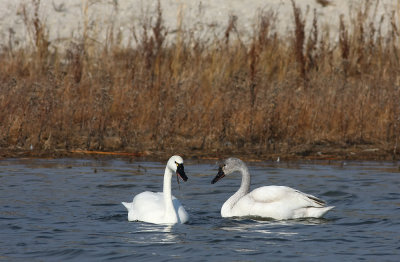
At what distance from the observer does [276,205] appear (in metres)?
9.73

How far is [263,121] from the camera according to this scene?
46.4ft

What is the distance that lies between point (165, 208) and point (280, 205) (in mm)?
1255

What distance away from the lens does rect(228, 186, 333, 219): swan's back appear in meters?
9.58

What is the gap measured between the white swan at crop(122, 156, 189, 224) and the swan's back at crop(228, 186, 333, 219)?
735 millimetres

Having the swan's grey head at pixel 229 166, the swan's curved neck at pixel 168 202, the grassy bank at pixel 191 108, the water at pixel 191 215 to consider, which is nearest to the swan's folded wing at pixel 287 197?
the water at pixel 191 215

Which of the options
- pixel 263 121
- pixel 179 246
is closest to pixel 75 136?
pixel 263 121

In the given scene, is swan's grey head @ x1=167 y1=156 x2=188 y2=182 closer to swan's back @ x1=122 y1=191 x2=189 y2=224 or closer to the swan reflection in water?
swan's back @ x1=122 y1=191 x2=189 y2=224

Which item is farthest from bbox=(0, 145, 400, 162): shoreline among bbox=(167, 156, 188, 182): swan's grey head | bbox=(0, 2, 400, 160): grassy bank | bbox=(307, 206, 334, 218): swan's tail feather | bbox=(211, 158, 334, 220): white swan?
bbox=(167, 156, 188, 182): swan's grey head

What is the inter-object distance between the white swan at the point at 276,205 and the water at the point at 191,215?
151 mm

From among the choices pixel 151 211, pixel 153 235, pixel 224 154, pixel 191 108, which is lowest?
pixel 153 235

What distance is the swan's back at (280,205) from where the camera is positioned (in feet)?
31.4

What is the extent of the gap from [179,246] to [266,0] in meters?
20.0

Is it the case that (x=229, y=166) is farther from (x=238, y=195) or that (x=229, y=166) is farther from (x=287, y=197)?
(x=287, y=197)

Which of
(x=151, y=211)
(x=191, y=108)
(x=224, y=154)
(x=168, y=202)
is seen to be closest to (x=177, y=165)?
(x=168, y=202)
